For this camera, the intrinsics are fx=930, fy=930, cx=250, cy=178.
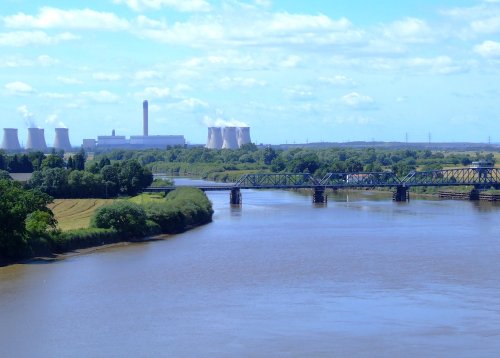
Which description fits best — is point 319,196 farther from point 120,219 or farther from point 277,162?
point 277,162

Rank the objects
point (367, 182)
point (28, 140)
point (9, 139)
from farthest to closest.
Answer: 1. point (28, 140)
2. point (9, 139)
3. point (367, 182)

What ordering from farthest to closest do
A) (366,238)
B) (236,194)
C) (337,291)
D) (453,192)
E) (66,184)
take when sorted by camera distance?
(453,192) < (236,194) < (66,184) < (366,238) < (337,291)

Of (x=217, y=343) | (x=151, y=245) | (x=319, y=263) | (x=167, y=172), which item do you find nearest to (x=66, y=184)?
(x=151, y=245)

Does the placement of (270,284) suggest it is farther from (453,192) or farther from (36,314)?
(453,192)

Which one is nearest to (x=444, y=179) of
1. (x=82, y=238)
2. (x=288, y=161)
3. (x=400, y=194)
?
(x=400, y=194)

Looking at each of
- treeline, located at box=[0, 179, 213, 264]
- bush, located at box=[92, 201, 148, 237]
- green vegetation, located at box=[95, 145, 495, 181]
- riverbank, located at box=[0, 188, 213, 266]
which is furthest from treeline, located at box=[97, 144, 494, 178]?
bush, located at box=[92, 201, 148, 237]
